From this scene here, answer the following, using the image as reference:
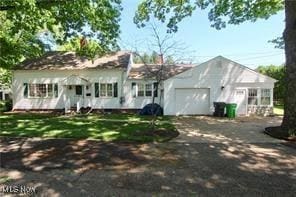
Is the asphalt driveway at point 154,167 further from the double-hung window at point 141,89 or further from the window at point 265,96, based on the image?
the double-hung window at point 141,89

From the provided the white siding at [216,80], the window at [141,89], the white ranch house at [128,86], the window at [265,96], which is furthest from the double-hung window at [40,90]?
the window at [265,96]

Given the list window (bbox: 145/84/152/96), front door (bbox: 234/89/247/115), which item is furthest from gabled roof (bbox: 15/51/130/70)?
front door (bbox: 234/89/247/115)

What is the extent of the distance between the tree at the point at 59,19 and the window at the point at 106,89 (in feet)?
19.7

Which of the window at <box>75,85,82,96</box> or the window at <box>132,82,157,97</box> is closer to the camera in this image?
the window at <box>132,82,157,97</box>

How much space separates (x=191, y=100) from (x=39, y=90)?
1296cm

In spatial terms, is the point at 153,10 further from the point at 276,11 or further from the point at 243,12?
the point at 276,11

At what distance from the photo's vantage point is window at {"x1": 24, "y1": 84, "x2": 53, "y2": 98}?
2920 cm

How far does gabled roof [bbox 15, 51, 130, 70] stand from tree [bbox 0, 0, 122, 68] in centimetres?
384

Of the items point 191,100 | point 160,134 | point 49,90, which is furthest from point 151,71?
point 160,134

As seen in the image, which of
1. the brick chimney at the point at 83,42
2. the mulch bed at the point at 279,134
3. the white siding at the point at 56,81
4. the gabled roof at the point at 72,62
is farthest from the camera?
the gabled roof at the point at 72,62

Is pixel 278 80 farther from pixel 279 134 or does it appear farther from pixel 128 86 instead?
pixel 279 134

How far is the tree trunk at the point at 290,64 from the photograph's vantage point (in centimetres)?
1524

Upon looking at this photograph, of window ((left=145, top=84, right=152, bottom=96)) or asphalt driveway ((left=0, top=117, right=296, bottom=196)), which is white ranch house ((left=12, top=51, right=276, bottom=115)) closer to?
window ((left=145, top=84, right=152, bottom=96))

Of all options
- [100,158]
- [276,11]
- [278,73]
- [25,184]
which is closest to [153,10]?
[276,11]
